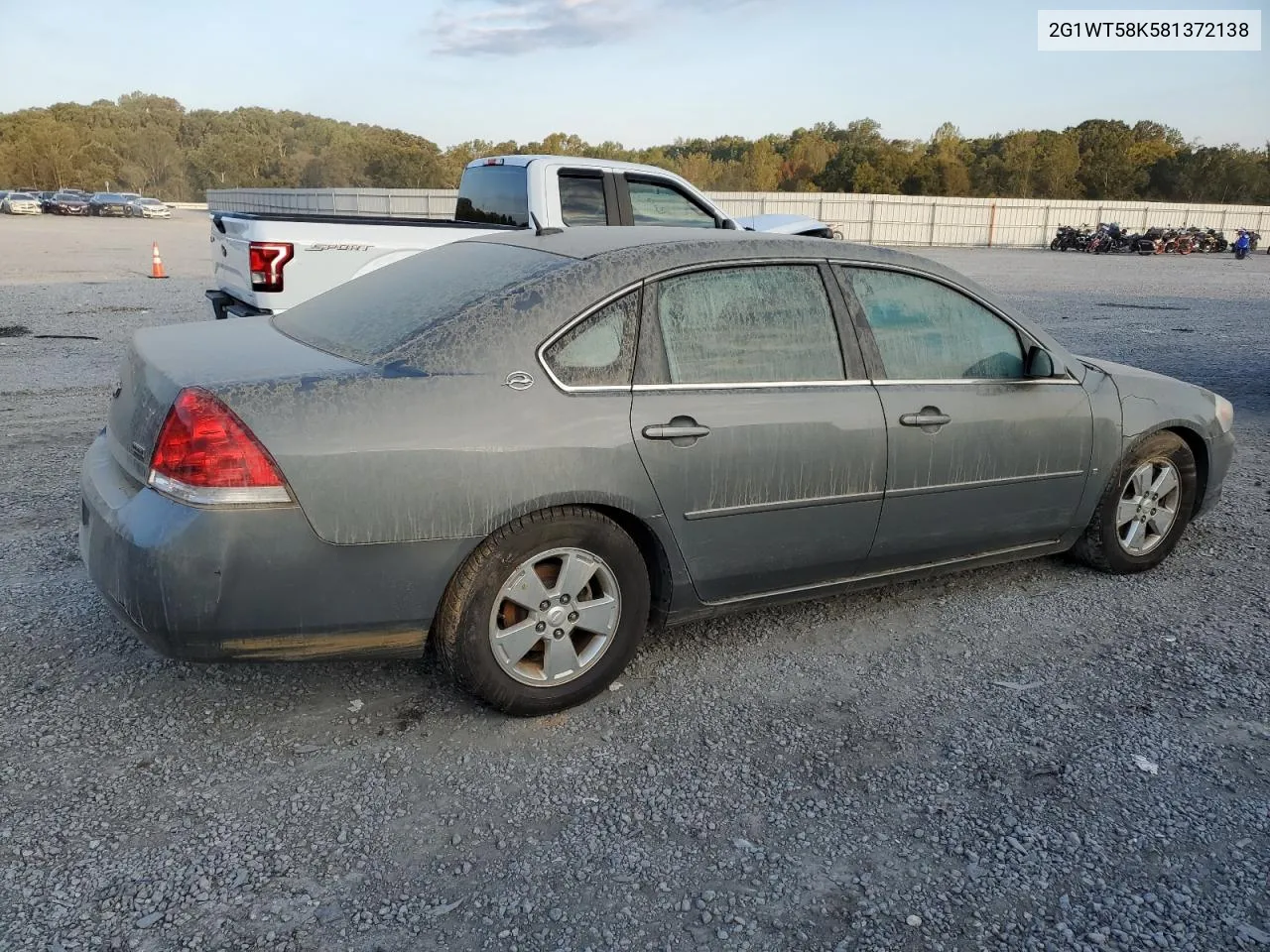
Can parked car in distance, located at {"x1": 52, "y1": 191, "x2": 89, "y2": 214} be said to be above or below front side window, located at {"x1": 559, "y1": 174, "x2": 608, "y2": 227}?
above

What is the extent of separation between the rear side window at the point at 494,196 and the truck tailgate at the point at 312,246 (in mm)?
A: 873

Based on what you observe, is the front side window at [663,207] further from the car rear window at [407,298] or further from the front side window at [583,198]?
the car rear window at [407,298]

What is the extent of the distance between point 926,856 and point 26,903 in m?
2.26

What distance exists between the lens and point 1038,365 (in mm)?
4160

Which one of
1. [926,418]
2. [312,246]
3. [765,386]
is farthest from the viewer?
[312,246]

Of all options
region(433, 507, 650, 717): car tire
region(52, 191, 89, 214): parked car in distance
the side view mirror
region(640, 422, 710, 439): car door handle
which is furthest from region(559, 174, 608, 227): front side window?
region(52, 191, 89, 214): parked car in distance

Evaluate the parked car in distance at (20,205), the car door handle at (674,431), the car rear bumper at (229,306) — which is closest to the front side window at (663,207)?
the car rear bumper at (229,306)

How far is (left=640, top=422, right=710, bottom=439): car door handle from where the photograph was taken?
10.8 feet

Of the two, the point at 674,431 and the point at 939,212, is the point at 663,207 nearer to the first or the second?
the point at 674,431

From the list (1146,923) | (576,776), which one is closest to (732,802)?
(576,776)

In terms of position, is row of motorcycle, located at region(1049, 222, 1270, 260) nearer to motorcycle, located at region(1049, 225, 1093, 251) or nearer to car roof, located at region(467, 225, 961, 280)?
motorcycle, located at region(1049, 225, 1093, 251)

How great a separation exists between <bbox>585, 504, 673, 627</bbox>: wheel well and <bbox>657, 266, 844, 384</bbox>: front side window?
501 mm

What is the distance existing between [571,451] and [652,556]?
22.0 inches

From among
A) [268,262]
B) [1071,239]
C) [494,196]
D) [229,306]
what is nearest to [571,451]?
[268,262]
